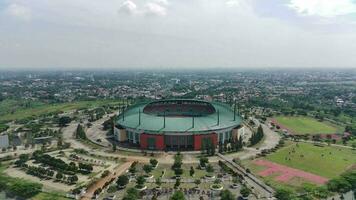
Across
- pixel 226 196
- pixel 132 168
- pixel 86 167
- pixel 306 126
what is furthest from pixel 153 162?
pixel 306 126

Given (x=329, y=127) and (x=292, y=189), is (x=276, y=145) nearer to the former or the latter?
(x=292, y=189)

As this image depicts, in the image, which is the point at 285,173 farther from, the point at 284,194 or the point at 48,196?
the point at 48,196

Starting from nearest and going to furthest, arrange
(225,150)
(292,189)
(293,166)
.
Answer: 1. (292,189)
2. (293,166)
3. (225,150)

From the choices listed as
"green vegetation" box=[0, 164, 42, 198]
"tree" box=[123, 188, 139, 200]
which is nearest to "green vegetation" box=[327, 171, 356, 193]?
"tree" box=[123, 188, 139, 200]

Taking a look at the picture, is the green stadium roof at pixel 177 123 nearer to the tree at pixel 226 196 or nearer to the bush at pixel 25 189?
the tree at pixel 226 196

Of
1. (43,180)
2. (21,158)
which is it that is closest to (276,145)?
(43,180)

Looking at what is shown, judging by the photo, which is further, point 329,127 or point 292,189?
point 329,127
